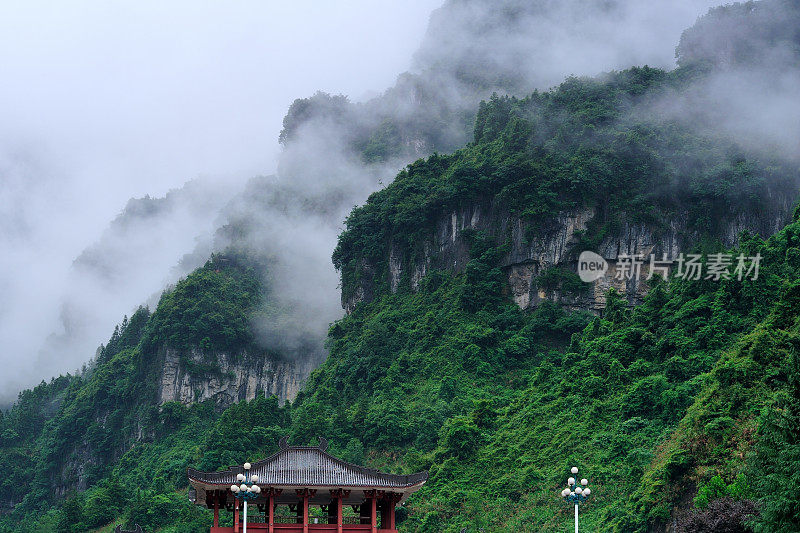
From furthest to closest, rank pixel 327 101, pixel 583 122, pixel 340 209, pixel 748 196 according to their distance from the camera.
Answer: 1. pixel 327 101
2. pixel 340 209
3. pixel 583 122
4. pixel 748 196

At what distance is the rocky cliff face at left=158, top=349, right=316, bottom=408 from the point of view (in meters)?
80.2

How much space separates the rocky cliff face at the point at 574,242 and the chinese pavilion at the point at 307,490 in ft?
110

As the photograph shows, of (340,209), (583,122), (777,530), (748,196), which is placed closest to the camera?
(777,530)

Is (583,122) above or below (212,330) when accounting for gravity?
above

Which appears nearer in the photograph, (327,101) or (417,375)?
(417,375)

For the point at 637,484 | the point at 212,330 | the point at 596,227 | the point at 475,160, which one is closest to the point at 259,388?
the point at 212,330

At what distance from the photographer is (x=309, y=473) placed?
2975 cm

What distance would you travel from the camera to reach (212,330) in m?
81.9

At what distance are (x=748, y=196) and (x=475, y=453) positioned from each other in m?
24.3

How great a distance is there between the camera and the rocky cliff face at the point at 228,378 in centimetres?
8025

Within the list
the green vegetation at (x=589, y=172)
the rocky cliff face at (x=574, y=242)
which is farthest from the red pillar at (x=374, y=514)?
the green vegetation at (x=589, y=172)

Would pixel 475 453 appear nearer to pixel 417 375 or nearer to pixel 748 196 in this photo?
pixel 417 375

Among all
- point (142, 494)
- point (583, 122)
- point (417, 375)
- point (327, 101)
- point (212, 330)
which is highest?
point (327, 101)

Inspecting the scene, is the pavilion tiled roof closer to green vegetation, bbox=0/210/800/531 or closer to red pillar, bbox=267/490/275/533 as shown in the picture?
red pillar, bbox=267/490/275/533
